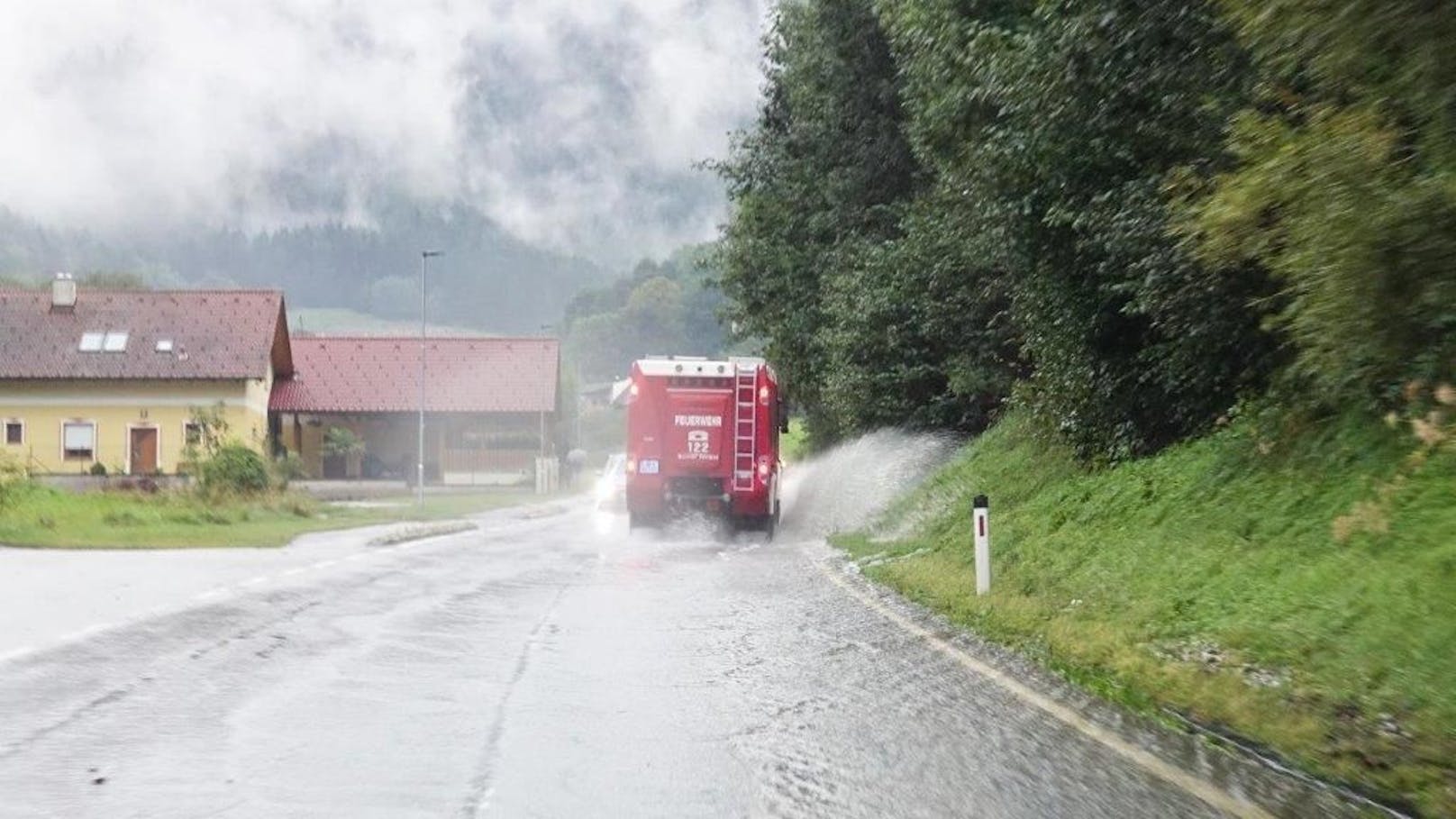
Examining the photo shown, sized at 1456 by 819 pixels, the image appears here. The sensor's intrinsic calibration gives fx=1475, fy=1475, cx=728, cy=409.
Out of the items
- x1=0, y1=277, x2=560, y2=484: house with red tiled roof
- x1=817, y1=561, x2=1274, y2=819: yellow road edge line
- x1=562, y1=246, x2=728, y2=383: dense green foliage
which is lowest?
x1=817, y1=561, x2=1274, y2=819: yellow road edge line

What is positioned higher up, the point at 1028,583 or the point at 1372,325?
the point at 1372,325

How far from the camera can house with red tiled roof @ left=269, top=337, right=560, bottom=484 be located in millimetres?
65938

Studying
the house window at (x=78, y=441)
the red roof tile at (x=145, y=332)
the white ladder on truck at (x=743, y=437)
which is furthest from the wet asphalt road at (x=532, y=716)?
the house window at (x=78, y=441)

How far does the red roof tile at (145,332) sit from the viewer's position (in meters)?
56.2

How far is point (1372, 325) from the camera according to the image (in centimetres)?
625

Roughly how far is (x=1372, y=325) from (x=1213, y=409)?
30.2ft

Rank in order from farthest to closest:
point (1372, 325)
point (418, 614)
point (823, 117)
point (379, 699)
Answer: point (823, 117), point (418, 614), point (379, 699), point (1372, 325)

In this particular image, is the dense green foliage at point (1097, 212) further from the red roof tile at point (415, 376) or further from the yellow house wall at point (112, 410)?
the red roof tile at point (415, 376)

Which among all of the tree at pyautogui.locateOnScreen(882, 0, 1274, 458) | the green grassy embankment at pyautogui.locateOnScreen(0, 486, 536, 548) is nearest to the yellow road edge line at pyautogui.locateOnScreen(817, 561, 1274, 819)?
the tree at pyautogui.locateOnScreen(882, 0, 1274, 458)

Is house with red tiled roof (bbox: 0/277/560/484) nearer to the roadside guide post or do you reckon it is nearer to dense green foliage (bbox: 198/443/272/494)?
dense green foliage (bbox: 198/443/272/494)

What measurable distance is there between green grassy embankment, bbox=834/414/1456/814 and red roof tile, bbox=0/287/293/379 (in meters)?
46.0

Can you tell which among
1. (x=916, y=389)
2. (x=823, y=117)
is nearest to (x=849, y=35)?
(x=823, y=117)

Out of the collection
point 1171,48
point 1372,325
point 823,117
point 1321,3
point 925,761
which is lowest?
point 925,761

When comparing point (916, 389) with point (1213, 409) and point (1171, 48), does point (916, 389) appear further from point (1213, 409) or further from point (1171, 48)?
point (1171, 48)
